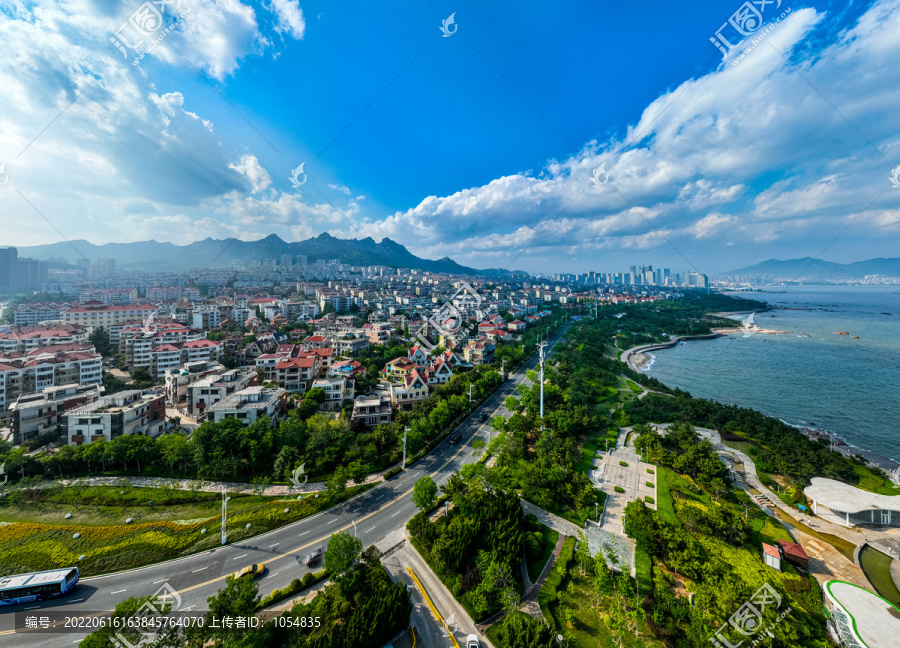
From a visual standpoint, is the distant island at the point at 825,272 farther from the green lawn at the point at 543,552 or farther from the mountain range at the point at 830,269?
the green lawn at the point at 543,552

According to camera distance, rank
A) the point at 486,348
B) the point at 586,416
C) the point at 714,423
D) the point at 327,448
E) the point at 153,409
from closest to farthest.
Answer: the point at 327,448 → the point at 153,409 → the point at 586,416 → the point at 714,423 → the point at 486,348

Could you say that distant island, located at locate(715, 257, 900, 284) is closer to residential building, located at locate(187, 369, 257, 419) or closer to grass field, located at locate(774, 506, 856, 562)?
grass field, located at locate(774, 506, 856, 562)

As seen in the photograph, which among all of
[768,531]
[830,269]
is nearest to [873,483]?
[768,531]

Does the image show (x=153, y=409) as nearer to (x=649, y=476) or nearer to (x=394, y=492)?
(x=394, y=492)

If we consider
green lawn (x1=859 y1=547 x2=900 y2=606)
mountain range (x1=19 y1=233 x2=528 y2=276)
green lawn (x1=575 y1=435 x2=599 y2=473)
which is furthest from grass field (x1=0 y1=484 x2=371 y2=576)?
mountain range (x1=19 y1=233 x2=528 y2=276)

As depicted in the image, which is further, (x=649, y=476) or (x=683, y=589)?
(x=649, y=476)

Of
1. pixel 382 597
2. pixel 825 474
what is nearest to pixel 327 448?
pixel 382 597
